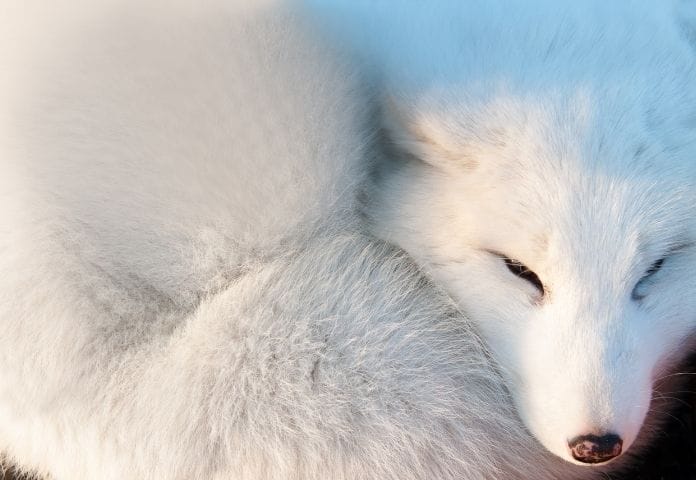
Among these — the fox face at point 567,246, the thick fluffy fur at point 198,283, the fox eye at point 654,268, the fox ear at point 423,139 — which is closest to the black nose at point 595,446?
the fox face at point 567,246

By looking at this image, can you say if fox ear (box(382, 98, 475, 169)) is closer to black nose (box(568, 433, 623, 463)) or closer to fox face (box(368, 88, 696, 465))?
fox face (box(368, 88, 696, 465))

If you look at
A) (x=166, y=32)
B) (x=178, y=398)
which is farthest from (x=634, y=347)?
(x=166, y=32)

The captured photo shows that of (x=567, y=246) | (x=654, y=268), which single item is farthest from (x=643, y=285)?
(x=567, y=246)

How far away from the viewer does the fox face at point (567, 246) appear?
116 centimetres

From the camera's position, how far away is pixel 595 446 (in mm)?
1127

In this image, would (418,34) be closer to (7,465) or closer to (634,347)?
(634,347)

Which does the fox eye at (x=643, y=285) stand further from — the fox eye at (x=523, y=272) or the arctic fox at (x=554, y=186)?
the fox eye at (x=523, y=272)

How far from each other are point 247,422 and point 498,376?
1.16ft

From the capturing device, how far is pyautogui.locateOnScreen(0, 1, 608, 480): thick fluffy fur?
117 centimetres

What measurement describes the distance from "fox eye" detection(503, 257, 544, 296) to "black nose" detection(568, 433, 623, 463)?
20cm

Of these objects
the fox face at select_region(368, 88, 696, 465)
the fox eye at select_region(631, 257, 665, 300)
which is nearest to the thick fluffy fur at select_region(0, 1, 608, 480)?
the fox face at select_region(368, 88, 696, 465)

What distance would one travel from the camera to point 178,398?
1166 mm

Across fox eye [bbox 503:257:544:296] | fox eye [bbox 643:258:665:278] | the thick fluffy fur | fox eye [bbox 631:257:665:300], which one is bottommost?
the thick fluffy fur

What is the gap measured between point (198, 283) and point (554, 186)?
48 centimetres
